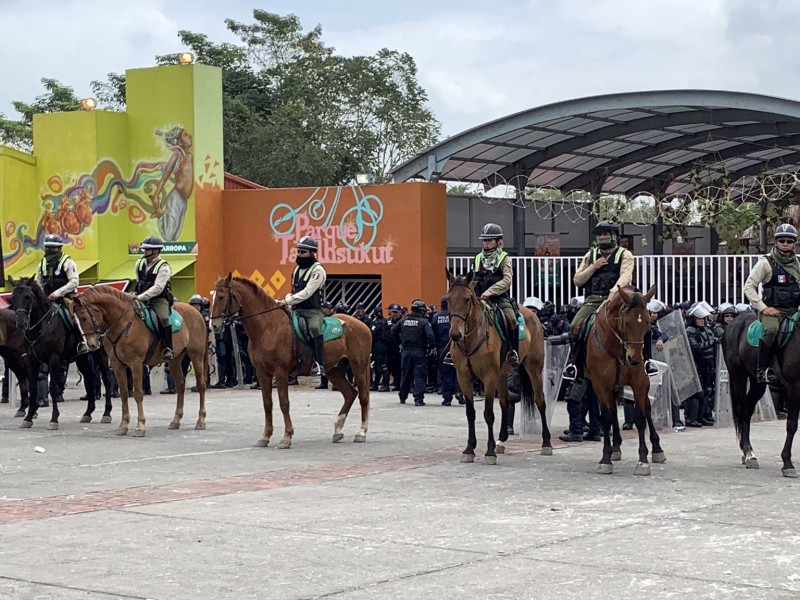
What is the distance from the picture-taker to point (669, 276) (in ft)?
87.5

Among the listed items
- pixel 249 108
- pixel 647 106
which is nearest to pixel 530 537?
pixel 647 106

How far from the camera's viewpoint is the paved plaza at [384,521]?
799cm

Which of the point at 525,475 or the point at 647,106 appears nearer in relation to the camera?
the point at 525,475

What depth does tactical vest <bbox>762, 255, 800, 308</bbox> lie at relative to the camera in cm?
1346

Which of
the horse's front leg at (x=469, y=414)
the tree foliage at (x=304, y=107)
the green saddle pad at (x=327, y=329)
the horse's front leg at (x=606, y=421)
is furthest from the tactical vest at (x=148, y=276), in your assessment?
the tree foliage at (x=304, y=107)

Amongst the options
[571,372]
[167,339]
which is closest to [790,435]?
[571,372]

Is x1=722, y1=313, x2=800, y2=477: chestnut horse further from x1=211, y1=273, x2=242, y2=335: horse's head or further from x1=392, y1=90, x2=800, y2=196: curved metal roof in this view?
x1=392, y1=90, x2=800, y2=196: curved metal roof

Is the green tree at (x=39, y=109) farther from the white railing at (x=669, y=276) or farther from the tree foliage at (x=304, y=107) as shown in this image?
the white railing at (x=669, y=276)

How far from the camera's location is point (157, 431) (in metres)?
18.0

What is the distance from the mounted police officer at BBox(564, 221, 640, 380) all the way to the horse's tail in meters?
1.58

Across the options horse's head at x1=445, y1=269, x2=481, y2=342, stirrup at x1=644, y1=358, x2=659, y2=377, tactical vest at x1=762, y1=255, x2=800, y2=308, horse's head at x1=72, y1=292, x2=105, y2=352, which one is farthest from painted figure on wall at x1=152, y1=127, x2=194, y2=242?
tactical vest at x1=762, y1=255, x2=800, y2=308

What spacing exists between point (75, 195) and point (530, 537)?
2506 centimetres

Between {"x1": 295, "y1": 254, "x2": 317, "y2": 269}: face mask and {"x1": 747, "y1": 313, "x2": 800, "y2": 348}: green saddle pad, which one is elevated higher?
{"x1": 295, "y1": 254, "x2": 317, "y2": 269}: face mask

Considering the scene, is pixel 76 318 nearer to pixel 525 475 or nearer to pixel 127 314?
pixel 127 314
